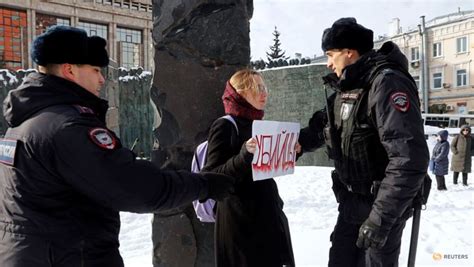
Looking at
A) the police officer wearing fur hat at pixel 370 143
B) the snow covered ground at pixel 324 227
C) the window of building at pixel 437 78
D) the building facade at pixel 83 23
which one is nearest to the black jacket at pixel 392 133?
the police officer wearing fur hat at pixel 370 143

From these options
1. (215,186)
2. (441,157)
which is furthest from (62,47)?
(441,157)

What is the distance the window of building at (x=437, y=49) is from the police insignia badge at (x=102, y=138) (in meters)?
39.4

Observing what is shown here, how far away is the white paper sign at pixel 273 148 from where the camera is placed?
2.24 meters

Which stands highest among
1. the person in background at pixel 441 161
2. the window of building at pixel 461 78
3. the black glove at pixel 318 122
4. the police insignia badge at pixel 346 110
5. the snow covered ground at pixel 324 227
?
the window of building at pixel 461 78

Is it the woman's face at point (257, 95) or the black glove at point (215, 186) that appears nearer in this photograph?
the black glove at point (215, 186)

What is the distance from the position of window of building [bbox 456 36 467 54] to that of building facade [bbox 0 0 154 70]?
24.2m

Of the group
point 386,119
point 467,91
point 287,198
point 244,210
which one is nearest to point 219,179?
point 244,210

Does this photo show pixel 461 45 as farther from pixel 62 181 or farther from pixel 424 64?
pixel 62 181

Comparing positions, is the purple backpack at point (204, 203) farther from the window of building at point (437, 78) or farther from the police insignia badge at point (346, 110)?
the window of building at point (437, 78)

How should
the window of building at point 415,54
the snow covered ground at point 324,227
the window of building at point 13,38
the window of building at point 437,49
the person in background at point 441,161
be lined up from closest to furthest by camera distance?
the snow covered ground at point 324,227
the person in background at point 441,161
the window of building at point 13,38
the window of building at point 437,49
the window of building at point 415,54

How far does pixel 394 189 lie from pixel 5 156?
162 cm

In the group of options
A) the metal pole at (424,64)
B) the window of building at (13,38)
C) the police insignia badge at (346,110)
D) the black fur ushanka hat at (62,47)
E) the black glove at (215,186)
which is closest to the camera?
the black fur ushanka hat at (62,47)

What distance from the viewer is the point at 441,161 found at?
9.77 meters

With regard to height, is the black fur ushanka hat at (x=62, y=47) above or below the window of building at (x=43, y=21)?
below
